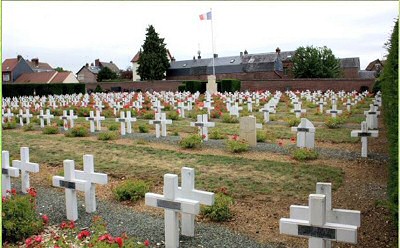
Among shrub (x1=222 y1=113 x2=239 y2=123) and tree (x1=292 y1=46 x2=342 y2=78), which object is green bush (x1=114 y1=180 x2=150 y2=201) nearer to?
shrub (x1=222 y1=113 x2=239 y2=123)

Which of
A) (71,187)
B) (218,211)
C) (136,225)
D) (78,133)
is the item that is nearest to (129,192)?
(71,187)

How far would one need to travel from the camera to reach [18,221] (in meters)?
4.58

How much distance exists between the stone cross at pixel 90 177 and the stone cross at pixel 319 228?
258 centimetres

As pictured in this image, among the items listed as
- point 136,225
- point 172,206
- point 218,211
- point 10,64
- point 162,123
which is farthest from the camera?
point 10,64

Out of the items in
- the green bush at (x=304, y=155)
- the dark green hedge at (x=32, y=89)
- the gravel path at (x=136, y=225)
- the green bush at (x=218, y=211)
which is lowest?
the gravel path at (x=136, y=225)

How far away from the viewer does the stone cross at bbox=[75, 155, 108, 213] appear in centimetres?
527

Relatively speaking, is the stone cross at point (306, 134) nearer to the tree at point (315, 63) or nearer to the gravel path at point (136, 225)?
A: the gravel path at point (136, 225)

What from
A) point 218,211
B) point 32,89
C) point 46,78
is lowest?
point 218,211

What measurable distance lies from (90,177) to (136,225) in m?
0.91

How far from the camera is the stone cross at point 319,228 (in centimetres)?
339

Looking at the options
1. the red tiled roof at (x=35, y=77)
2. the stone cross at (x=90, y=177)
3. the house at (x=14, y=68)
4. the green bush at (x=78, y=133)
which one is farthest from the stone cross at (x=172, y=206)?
the house at (x=14, y=68)

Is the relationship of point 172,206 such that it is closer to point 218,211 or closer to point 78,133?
point 218,211

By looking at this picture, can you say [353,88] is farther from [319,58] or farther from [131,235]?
[131,235]

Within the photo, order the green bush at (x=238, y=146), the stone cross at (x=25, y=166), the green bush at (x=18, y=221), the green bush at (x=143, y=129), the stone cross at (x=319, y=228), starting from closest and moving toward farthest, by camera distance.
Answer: the stone cross at (x=319, y=228) < the green bush at (x=18, y=221) < the stone cross at (x=25, y=166) < the green bush at (x=238, y=146) < the green bush at (x=143, y=129)
